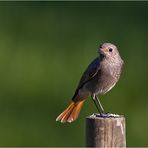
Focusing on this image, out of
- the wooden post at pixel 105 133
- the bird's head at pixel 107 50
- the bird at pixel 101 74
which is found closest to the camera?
the wooden post at pixel 105 133

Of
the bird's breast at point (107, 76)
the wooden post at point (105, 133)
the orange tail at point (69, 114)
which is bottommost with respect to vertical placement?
the wooden post at point (105, 133)

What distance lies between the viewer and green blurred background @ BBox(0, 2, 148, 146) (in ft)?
36.1

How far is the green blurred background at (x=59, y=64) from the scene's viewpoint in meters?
11.0

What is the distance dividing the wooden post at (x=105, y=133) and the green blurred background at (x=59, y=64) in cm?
359

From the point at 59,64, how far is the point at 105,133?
17.0 feet

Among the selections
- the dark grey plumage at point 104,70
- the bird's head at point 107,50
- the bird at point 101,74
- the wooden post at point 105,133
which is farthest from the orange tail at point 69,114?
the wooden post at point 105,133

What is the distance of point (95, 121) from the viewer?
23.4ft

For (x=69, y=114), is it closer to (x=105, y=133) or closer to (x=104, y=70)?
(x=104, y=70)

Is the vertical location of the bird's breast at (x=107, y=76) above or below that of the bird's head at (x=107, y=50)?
below

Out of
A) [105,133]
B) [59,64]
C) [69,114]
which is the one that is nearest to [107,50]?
[69,114]

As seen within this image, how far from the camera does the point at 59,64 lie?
12188 mm

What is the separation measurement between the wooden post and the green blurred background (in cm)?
359

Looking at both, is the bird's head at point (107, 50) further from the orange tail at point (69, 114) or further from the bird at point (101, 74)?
the orange tail at point (69, 114)

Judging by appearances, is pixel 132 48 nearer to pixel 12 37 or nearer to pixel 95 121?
pixel 12 37
